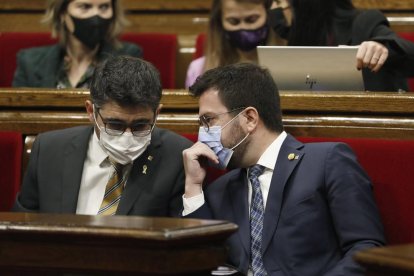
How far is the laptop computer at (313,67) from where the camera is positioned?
1.24m

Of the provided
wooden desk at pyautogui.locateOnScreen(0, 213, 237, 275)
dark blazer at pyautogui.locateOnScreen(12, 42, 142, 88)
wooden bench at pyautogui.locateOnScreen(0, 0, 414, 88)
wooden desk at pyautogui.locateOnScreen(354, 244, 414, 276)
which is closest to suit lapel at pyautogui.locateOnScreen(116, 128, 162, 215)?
wooden desk at pyautogui.locateOnScreen(0, 213, 237, 275)

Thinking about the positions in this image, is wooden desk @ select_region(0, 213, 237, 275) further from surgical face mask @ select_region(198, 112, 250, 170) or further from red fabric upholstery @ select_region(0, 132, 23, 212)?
red fabric upholstery @ select_region(0, 132, 23, 212)

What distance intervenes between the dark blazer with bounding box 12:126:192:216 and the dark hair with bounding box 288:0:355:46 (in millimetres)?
421

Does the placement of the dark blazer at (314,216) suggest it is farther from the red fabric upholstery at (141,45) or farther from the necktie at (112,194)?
the red fabric upholstery at (141,45)

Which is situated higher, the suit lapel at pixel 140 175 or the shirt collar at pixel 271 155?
the shirt collar at pixel 271 155

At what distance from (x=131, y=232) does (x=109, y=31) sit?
3.47ft

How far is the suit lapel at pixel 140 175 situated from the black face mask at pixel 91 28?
0.58 m

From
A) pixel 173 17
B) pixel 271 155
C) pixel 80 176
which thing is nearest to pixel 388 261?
pixel 271 155

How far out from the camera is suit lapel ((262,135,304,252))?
1087 millimetres

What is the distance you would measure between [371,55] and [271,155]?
0.23m

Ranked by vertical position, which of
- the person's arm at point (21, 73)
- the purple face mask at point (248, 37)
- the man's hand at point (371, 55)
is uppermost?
the man's hand at point (371, 55)

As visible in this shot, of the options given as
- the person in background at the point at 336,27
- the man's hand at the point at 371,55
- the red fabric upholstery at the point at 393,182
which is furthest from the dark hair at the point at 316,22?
the red fabric upholstery at the point at 393,182

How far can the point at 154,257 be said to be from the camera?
28.9 inches

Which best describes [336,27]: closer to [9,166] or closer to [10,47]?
[9,166]
